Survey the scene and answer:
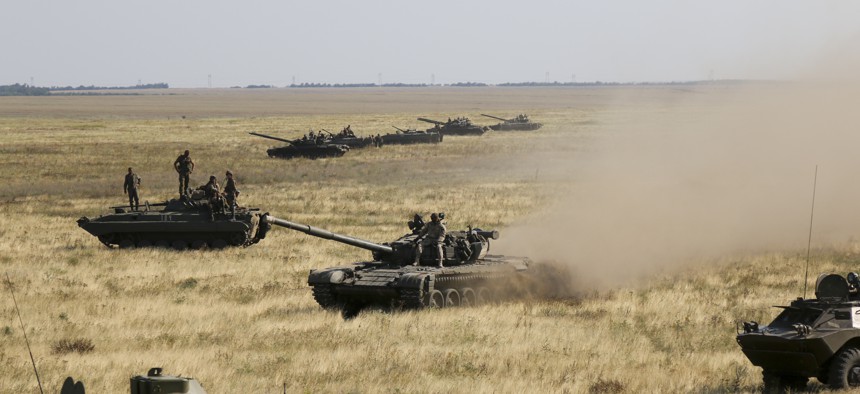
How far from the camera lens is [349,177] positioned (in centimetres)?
5253

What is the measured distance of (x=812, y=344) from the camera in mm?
14234

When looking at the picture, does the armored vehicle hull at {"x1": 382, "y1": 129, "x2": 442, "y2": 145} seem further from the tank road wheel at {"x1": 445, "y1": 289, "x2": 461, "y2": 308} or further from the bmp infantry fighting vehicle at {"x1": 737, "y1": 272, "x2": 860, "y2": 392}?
the bmp infantry fighting vehicle at {"x1": 737, "y1": 272, "x2": 860, "y2": 392}

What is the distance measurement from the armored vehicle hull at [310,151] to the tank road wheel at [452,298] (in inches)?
1580

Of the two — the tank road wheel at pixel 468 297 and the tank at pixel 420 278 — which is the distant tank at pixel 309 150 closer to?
the tank at pixel 420 278

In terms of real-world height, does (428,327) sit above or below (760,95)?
below

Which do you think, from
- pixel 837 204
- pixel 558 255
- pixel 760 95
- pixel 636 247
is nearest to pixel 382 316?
pixel 558 255

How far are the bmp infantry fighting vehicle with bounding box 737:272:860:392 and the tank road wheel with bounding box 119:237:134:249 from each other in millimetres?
20086

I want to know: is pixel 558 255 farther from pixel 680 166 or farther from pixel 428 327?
pixel 680 166

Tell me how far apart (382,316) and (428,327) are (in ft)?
3.81

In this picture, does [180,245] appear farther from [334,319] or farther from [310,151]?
[310,151]

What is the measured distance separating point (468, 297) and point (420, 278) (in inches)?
72.5

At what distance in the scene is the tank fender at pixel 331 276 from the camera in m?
21.2

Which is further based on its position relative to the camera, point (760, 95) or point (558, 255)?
point (760, 95)

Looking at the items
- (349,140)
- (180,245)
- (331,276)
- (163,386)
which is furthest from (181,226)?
(349,140)
